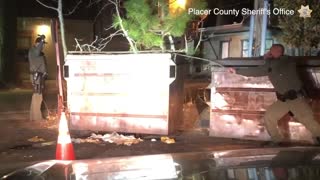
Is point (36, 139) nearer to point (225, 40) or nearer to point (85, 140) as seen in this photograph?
point (85, 140)

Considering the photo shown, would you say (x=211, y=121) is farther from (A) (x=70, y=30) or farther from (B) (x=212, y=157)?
(A) (x=70, y=30)

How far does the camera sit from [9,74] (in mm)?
24453

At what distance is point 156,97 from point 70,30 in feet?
66.9

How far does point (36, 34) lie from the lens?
28.1m

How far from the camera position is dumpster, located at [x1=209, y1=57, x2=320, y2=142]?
864 centimetres

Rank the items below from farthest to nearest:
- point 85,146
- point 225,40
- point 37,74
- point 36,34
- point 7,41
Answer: point 225,40, point 36,34, point 7,41, point 37,74, point 85,146

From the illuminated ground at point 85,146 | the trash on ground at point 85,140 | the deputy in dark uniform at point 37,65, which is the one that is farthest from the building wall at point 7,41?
the trash on ground at point 85,140

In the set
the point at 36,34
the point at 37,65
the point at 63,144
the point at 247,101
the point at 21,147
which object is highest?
the point at 36,34

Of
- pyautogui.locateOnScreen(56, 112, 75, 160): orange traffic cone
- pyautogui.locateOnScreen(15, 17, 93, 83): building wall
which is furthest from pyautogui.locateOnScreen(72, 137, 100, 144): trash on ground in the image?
pyautogui.locateOnScreen(15, 17, 93, 83): building wall

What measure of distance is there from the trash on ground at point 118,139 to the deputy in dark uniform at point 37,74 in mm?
2666

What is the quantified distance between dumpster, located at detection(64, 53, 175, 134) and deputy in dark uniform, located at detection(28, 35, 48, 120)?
225 centimetres

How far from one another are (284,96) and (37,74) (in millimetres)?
5719

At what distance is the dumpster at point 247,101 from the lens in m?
8.64

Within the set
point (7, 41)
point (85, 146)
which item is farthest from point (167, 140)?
point (7, 41)
